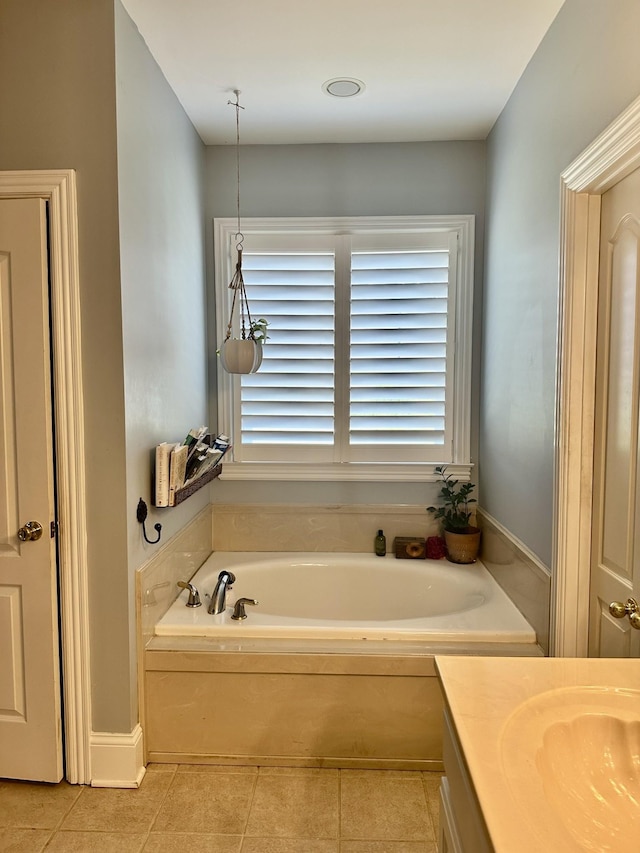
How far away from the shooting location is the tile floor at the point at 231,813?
5.83 feet

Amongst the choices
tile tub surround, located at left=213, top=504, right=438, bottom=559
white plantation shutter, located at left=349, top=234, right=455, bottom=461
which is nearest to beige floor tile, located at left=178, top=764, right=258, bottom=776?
tile tub surround, located at left=213, top=504, right=438, bottom=559

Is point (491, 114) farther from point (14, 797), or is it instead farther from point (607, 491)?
point (14, 797)

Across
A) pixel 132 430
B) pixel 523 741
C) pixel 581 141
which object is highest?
pixel 581 141

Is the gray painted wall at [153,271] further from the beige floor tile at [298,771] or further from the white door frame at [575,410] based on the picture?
the white door frame at [575,410]

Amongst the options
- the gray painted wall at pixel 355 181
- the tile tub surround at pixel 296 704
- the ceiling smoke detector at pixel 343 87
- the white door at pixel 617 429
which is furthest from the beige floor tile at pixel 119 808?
the ceiling smoke detector at pixel 343 87

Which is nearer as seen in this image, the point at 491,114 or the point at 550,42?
the point at 550,42

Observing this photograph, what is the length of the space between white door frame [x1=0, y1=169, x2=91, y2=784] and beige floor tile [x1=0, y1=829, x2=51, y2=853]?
227mm

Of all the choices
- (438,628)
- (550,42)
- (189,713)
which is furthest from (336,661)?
(550,42)

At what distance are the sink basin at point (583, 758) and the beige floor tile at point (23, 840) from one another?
165 cm

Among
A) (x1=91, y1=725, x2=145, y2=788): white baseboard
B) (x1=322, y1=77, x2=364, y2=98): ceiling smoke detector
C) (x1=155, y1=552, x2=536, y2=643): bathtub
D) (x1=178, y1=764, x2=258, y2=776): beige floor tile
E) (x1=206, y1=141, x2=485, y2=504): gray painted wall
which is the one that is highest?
(x1=322, y1=77, x2=364, y2=98): ceiling smoke detector

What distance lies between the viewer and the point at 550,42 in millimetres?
2041

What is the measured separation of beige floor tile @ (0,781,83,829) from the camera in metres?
1.87

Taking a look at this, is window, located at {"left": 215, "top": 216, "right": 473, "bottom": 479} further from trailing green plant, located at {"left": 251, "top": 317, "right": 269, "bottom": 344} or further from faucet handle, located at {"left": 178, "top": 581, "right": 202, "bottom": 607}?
faucet handle, located at {"left": 178, "top": 581, "right": 202, "bottom": 607}

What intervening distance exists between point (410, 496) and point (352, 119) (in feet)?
6.53
